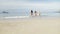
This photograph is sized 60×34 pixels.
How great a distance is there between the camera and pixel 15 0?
1.48m

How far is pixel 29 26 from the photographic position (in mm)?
1460

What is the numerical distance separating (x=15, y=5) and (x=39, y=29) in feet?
1.46

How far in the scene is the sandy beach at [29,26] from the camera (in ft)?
4.76

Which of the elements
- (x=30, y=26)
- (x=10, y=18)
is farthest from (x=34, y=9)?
(x=10, y=18)

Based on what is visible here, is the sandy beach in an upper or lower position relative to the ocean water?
lower

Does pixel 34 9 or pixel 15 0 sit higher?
pixel 15 0

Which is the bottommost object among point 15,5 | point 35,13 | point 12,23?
point 12,23

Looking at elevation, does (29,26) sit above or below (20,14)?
below

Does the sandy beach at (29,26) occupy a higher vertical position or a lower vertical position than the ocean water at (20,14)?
lower

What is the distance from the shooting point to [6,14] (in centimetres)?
148

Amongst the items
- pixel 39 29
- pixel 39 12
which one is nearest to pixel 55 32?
pixel 39 29

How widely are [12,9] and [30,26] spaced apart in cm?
33

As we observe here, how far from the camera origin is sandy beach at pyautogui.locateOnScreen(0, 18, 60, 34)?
57.2 inches

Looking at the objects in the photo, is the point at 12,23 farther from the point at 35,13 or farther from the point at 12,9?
→ the point at 35,13
